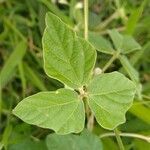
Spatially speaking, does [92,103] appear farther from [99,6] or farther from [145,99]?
[99,6]

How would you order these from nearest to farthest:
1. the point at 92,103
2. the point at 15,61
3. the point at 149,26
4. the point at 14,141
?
the point at 92,103, the point at 14,141, the point at 15,61, the point at 149,26

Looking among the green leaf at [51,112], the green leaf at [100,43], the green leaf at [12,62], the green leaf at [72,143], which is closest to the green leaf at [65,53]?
the green leaf at [51,112]

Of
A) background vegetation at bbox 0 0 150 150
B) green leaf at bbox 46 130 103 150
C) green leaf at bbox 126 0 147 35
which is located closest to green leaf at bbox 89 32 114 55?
background vegetation at bbox 0 0 150 150

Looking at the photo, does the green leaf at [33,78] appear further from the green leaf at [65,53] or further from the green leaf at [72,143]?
the green leaf at [65,53]

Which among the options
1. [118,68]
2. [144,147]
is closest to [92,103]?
[144,147]

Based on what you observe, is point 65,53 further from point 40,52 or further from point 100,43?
point 40,52
